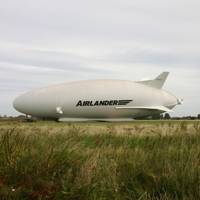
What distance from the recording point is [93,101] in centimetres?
7394

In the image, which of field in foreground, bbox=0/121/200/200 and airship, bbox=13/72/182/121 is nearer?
field in foreground, bbox=0/121/200/200

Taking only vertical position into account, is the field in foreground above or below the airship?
below

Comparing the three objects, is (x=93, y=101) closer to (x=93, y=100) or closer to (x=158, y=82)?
(x=93, y=100)

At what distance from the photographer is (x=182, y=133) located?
9781 millimetres

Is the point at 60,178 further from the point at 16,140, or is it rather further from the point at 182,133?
the point at 182,133

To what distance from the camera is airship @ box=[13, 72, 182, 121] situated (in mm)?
74062

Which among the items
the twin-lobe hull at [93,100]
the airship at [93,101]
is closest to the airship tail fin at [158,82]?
the airship at [93,101]

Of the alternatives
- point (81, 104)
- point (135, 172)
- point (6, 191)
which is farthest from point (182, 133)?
point (81, 104)

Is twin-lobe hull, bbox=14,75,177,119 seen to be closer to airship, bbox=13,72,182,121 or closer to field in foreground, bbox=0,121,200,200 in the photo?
airship, bbox=13,72,182,121

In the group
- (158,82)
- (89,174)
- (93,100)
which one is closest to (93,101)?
(93,100)

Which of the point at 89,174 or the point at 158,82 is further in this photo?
the point at 158,82

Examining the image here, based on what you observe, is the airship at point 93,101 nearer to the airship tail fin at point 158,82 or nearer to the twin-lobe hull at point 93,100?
the twin-lobe hull at point 93,100

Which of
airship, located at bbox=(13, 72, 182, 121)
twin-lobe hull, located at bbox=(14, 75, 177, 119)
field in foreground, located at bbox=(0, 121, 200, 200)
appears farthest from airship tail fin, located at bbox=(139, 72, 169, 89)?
field in foreground, located at bbox=(0, 121, 200, 200)

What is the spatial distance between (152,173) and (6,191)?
197 centimetres
